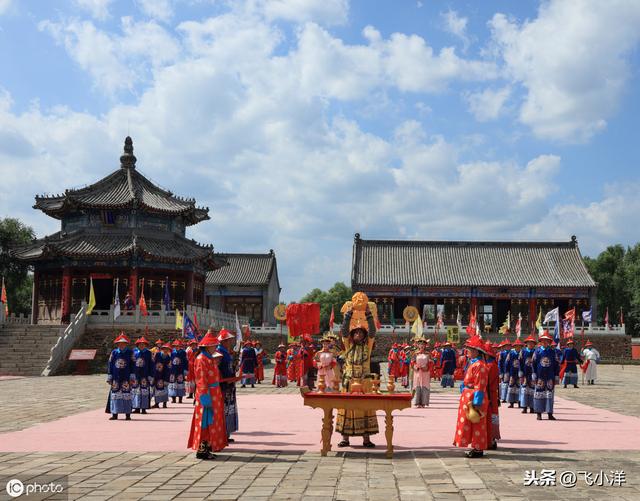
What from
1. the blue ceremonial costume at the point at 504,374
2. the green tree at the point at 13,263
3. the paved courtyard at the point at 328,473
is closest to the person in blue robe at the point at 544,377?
the blue ceremonial costume at the point at 504,374

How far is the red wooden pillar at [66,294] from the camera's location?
3668 centimetres

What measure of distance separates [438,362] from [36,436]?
61.8 ft

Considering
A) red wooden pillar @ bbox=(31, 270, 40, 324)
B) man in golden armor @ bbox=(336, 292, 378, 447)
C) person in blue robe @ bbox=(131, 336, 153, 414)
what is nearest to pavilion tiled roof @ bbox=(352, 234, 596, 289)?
red wooden pillar @ bbox=(31, 270, 40, 324)

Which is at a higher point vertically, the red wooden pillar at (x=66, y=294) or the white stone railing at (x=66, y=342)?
the red wooden pillar at (x=66, y=294)

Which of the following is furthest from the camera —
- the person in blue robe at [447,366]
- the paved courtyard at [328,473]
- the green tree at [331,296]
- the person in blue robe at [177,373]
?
the green tree at [331,296]

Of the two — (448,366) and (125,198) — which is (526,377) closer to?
(448,366)

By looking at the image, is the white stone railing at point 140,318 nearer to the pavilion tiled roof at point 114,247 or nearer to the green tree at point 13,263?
the pavilion tiled roof at point 114,247

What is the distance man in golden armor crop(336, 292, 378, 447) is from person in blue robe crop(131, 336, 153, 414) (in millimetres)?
6191

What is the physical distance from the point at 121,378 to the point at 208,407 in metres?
5.52

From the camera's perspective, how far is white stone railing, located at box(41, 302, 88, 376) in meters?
28.1

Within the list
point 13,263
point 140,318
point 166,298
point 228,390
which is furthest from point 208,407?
point 13,263

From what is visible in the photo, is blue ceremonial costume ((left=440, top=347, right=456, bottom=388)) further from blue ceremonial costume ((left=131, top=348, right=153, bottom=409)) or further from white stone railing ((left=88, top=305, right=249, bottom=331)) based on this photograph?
white stone railing ((left=88, top=305, right=249, bottom=331))

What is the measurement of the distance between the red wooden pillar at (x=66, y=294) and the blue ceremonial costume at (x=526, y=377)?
27.0 m

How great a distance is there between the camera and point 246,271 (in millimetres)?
59219
